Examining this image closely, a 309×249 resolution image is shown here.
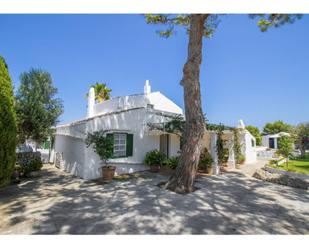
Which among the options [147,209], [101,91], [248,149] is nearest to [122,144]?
[147,209]

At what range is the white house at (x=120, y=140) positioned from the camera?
10.8 metres

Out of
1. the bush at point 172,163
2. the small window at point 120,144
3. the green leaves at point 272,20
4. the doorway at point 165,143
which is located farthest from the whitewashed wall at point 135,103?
the green leaves at point 272,20

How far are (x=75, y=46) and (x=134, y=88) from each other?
10.7 meters

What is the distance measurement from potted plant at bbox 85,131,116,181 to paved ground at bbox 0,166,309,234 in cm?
95

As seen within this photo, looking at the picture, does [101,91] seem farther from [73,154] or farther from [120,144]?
[120,144]

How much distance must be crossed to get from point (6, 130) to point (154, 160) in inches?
343

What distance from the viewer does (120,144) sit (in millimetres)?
12141

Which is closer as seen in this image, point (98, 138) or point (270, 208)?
point (270, 208)

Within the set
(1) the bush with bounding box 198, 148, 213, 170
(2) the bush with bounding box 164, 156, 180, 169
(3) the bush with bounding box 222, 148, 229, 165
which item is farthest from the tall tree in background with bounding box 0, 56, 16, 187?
(3) the bush with bounding box 222, 148, 229, 165

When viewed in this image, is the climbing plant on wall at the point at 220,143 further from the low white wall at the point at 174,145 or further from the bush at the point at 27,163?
the bush at the point at 27,163
